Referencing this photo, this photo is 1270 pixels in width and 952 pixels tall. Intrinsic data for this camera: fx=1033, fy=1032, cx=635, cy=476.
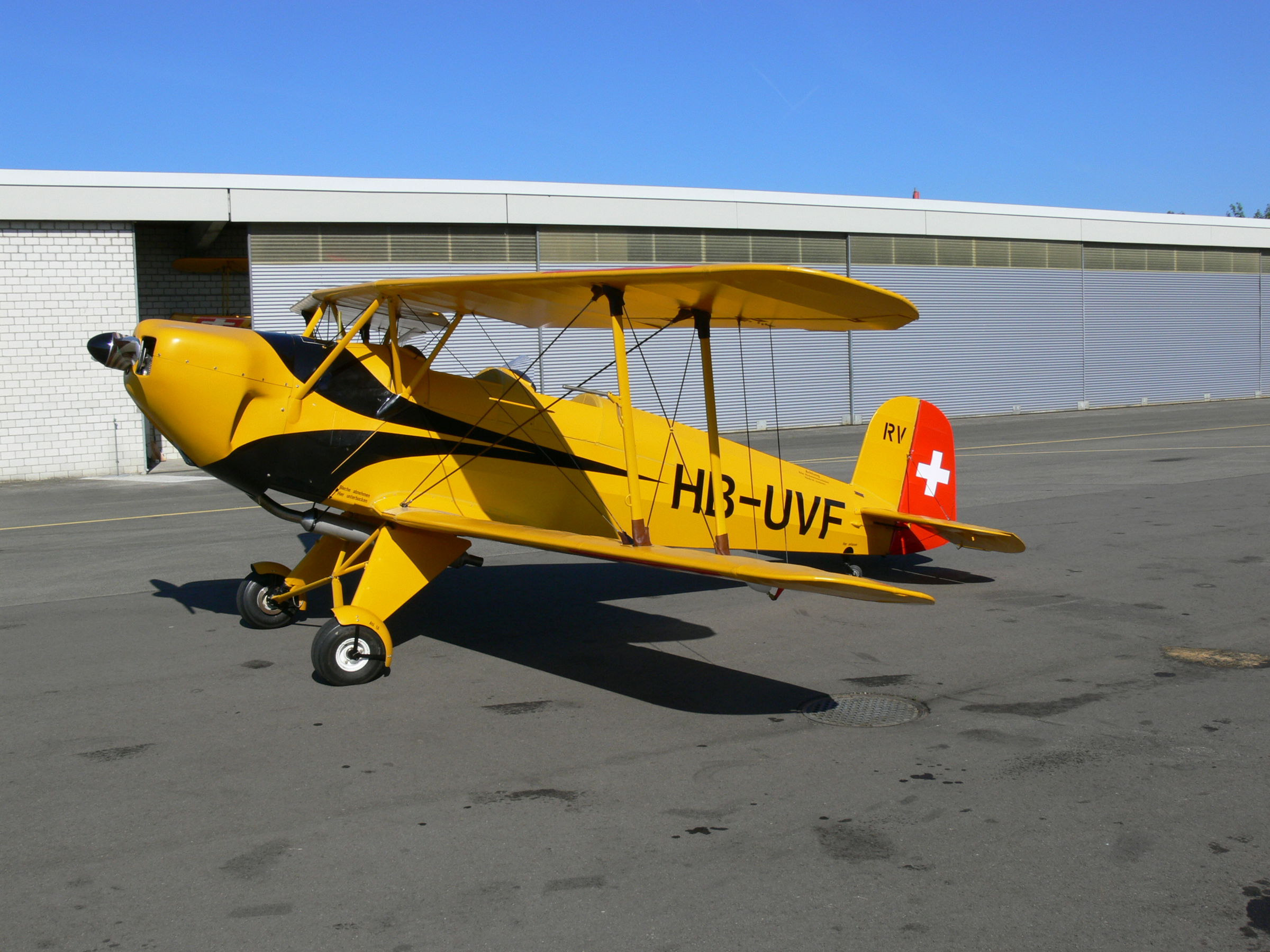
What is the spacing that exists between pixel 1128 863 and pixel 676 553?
2698 millimetres

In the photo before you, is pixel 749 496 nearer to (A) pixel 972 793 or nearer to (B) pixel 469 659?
(B) pixel 469 659

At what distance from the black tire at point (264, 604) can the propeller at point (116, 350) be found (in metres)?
1.93

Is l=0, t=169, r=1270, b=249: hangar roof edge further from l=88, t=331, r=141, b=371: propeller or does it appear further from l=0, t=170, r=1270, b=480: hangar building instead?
l=88, t=331, r=141, b=371: propeller

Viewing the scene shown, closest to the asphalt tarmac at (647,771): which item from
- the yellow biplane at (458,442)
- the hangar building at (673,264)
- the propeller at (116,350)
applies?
the yellow biplane at (458,442)

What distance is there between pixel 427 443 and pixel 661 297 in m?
1.94

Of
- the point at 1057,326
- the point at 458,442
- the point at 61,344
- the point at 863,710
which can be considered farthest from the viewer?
the point at 1057,326

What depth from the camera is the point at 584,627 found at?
306 inches

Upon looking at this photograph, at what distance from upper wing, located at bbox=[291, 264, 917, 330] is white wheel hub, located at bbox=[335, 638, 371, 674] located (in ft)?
7.37

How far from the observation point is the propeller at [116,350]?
21.0 ft

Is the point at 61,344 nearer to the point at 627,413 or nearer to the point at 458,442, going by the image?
the point at 458,442

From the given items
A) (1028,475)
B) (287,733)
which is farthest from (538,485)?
(1028,475)

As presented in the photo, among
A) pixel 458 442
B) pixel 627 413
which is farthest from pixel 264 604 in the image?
pixel 627 413

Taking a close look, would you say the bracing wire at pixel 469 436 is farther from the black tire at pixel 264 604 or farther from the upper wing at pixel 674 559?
the black tire at pixel 264 604

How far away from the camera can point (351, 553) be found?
7289 millimetres
